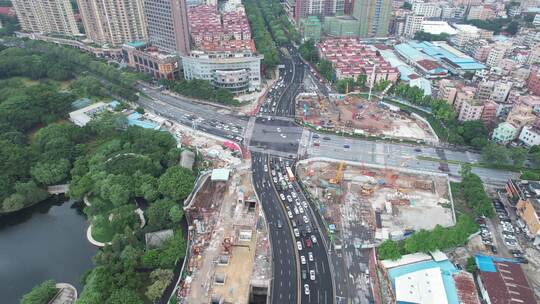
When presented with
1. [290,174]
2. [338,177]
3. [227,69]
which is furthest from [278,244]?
[227,69]

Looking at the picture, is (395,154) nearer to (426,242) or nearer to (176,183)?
(426,242)

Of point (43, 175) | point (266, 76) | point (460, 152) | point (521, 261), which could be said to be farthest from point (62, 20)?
point (521, 261)

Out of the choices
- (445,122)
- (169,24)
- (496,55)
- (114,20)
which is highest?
(169,24)

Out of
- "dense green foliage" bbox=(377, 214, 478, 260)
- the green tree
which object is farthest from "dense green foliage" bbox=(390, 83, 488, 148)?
the green tree

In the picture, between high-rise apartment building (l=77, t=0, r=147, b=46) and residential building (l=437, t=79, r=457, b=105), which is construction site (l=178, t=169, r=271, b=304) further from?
high-rise apartment building (l=77, t=0, r=147, b=46)

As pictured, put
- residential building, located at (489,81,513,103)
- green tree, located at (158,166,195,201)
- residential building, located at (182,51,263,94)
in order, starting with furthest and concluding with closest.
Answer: residential building, located at (182,51,263,94) → residential building, located at (489,81,513,103) → green tree, located at (158,166,195,201)

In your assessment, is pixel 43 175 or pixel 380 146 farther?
pixel 380 146

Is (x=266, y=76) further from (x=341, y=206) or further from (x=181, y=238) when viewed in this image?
(x=181, y=238)
